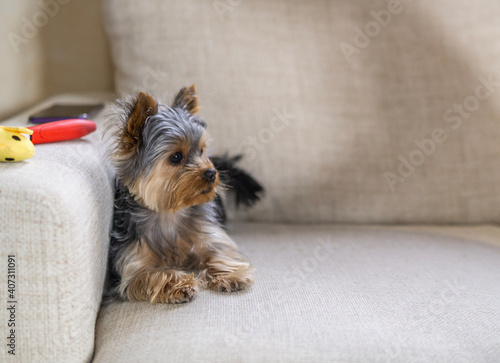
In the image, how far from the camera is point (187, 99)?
1563 mm

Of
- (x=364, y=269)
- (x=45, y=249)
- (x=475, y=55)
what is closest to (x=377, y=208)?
(x=364, y=269)

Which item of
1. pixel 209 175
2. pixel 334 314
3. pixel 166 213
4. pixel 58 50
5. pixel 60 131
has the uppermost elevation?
pixel 58 50

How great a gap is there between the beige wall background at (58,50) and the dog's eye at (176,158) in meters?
1.00

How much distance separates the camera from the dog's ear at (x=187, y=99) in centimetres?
156

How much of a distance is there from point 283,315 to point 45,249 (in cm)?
56

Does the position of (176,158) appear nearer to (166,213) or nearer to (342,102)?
(166,213)

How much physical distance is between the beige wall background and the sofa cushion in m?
1.27

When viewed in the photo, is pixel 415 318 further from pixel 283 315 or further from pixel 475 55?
pixel 475 55

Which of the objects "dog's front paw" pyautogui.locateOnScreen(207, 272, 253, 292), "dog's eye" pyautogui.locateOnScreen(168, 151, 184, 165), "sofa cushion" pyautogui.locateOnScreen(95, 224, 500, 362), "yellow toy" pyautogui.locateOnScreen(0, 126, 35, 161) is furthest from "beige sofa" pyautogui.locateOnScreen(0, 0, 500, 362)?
"yellow toy" pyautogui.locateOnScreen(0, 126, 35, 161)

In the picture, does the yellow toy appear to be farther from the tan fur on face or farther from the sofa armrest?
the tan fur on face

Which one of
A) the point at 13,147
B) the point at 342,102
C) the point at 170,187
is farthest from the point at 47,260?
the point at 342,102

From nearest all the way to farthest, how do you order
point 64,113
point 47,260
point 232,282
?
point 47,260 → point 232,282 → point 64,113

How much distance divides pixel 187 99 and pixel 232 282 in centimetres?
58

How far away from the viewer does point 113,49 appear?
1.98 m
